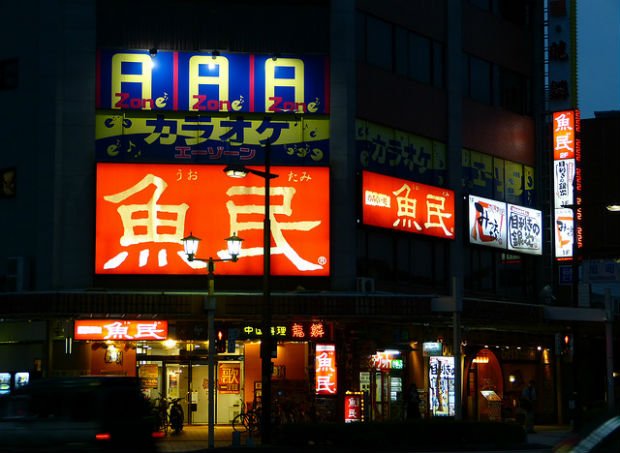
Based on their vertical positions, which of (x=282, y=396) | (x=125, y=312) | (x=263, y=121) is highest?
(x=263, y=121)

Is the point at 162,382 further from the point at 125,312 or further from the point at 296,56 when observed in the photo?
the point at 296,56

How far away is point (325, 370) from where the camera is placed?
126 feet

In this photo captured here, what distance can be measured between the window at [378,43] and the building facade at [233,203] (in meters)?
0.09

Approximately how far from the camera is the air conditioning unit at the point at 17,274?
37.1 m

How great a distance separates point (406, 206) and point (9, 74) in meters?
14.9

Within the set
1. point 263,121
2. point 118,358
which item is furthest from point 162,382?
point 263,121

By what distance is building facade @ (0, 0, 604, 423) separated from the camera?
36.4 metres

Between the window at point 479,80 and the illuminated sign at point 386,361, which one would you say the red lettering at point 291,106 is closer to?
the illuminated sign at point 386,361

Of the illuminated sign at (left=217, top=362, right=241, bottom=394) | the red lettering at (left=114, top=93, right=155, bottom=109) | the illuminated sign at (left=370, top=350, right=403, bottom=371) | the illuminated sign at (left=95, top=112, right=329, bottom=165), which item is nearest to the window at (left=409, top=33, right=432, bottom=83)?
the illuminated sign at (left=95, top=112, right=329, bottom=165)

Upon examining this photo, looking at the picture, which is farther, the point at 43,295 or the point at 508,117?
the point at 508,117

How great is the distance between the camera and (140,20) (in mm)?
37969

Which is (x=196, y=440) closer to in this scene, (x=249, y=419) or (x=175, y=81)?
(x=249, y=419)

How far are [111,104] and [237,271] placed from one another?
7.02 metres

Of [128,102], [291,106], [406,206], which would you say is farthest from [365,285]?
[128,102]
